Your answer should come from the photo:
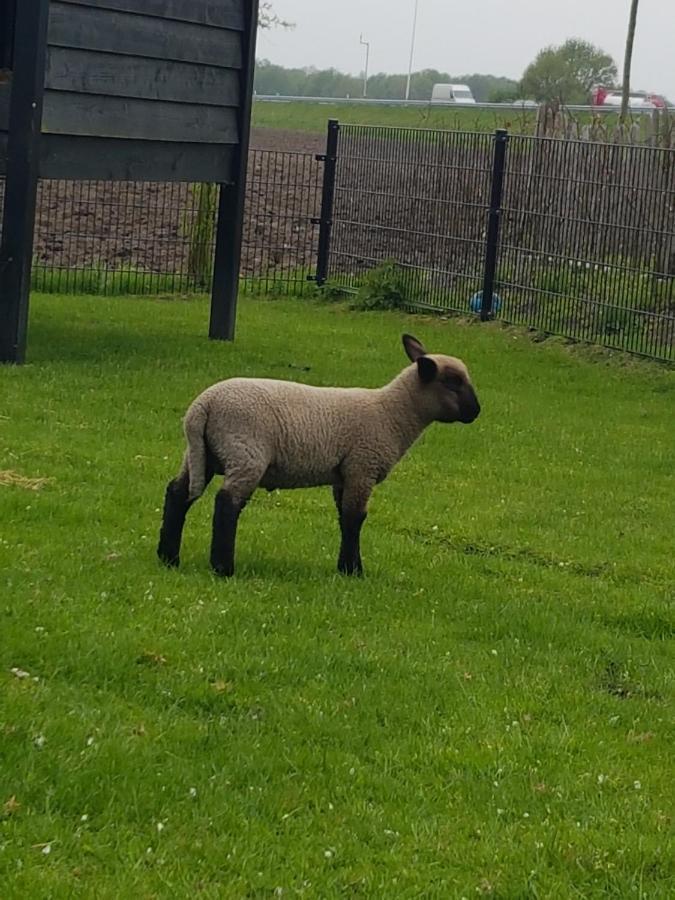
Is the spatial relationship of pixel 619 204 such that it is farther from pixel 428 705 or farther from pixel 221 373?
pixel 428 705

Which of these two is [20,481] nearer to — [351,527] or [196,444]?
[196,444]

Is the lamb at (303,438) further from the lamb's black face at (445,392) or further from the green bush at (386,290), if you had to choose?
the green bush at (386,290)

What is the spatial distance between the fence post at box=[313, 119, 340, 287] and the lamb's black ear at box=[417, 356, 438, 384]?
45.6ft

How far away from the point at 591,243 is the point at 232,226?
435 cm

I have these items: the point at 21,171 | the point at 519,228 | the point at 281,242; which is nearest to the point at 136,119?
the point at 21,171

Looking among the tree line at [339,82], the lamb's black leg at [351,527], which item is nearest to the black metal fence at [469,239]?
the lamb's black leg at [351,527]

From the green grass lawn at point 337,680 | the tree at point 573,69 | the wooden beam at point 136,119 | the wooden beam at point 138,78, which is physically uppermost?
the tree at point 573,69

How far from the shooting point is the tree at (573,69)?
7456cm

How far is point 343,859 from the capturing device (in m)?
4.94

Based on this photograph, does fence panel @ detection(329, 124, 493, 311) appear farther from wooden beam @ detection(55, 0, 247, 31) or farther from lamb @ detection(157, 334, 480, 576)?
lamb @ detection(157, 334, 480, 576)

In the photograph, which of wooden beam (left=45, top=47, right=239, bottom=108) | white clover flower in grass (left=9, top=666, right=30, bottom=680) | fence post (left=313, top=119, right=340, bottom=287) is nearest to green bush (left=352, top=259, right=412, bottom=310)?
fence post (left=313, top=119, right=340, bottom=287)

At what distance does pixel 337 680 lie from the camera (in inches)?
257

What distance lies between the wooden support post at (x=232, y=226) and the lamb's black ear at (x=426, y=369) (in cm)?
854

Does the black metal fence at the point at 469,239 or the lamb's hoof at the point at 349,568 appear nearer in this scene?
the lamb's hoof at the point at 349,568
